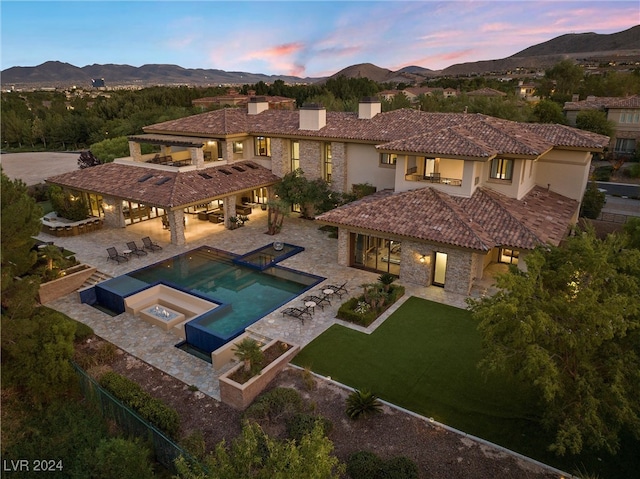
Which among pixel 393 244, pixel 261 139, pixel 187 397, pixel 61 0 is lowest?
pixel 187 397

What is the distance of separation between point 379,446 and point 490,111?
136 feet

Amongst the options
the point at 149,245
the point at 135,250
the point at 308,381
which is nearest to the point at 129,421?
the point at 308,381

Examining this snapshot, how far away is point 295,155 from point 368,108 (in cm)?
645

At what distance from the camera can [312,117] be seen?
3048 centimetres

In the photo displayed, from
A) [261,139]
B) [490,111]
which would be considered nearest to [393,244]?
[261,139]

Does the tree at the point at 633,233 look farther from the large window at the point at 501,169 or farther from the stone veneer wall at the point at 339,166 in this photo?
the stone veneer wall at the point at 339,166

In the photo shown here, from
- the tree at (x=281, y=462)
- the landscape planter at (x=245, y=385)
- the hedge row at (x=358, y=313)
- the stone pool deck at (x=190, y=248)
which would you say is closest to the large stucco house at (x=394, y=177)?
the stone pool deck at (x=190, y=248)

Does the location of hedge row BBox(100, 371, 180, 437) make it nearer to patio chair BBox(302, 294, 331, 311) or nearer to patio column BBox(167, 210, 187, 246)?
patio chair BBox(302, 294, 331, 311)

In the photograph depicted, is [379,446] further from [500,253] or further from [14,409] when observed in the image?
[500,253]

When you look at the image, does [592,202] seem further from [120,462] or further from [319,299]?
[120,462]

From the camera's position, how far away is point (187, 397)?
45.9 feet

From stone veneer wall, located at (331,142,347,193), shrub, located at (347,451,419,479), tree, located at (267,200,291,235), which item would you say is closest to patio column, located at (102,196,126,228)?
tree, located at (267,200,291,235)

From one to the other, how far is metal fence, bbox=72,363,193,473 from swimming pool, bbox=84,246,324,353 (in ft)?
14.0

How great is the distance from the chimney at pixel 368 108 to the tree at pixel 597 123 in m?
34.4
